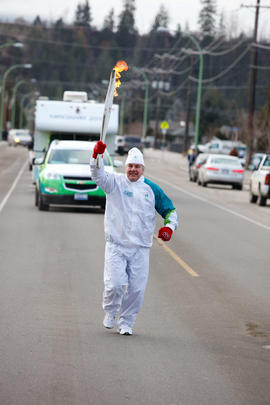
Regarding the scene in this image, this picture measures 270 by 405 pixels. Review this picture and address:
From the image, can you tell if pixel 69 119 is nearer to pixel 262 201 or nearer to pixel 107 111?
pixel 262 201

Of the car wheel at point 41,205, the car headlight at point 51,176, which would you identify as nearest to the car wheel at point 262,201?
the car wheel at point 41,205

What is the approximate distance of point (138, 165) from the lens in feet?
28.8

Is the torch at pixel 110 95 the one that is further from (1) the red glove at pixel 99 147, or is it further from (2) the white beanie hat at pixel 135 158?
(2) the white beanie hat at pixel 135 158

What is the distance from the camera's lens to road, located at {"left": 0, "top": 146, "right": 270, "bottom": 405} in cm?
671

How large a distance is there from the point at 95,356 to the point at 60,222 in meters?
12.9

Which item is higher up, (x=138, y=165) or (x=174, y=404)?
(x=138, y=165)

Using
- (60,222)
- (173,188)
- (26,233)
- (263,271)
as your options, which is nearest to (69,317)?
(263,271)

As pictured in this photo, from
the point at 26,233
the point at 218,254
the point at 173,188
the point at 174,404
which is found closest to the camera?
the point at 174,404

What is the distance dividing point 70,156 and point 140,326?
589 inches

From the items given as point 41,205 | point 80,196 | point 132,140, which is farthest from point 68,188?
point 132,140

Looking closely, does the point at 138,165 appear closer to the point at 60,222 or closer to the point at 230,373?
the point at 230,373

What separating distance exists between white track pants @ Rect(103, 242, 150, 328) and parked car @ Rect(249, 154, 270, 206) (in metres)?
21.6

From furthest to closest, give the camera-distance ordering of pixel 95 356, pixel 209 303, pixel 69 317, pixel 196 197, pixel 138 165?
pixel 196 197
pixel 209 303
pixel 69 317
pixel 138 165
pixel 95 356

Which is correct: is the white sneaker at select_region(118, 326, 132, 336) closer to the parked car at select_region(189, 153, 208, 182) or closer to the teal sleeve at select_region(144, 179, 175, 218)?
the teal sleeve at select_region(144, 179, 175, 218)
